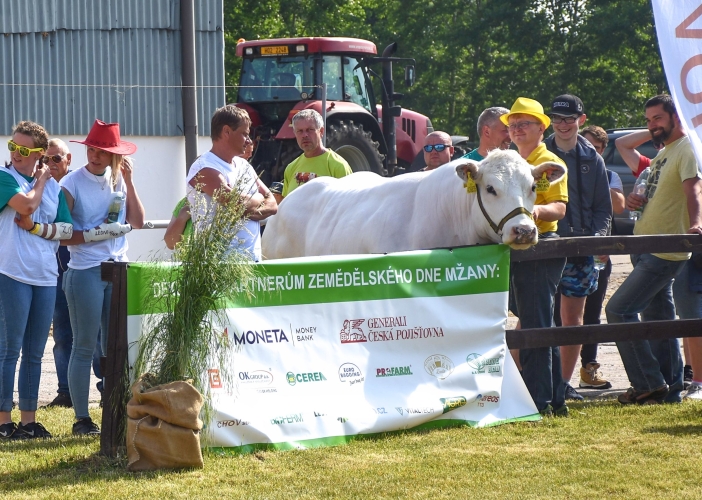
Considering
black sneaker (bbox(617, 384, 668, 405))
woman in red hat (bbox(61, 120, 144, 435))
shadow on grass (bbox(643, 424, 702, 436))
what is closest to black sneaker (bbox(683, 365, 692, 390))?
black sneaker (bbox(617, 384, 668, 405))

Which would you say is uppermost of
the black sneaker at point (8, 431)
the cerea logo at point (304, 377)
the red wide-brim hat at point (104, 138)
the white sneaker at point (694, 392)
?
the red wide-brim hat at point (104, 138)

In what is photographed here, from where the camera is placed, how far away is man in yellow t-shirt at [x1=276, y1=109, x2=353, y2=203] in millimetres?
8867

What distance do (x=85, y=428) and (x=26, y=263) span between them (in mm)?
1101

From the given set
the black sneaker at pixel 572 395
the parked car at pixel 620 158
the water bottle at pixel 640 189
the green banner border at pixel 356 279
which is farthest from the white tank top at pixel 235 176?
the parked car at pixel 620 158

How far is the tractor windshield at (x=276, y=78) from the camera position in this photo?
17.2 m

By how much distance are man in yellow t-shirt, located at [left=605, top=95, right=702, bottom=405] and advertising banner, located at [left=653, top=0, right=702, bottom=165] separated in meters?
1.25

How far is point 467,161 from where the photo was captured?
674 centimetres

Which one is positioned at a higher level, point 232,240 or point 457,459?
point 232,240

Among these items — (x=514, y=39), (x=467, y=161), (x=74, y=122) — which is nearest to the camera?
(x=467, y=161)

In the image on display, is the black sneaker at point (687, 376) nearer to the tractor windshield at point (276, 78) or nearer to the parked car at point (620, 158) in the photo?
the tractor windshield at point (276, 78)

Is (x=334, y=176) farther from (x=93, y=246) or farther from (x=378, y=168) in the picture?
(x=378, y=168)

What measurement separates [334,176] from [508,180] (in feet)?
9.88

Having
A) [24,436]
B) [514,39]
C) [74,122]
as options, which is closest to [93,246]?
[24,436]

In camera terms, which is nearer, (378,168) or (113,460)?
(113,460)
